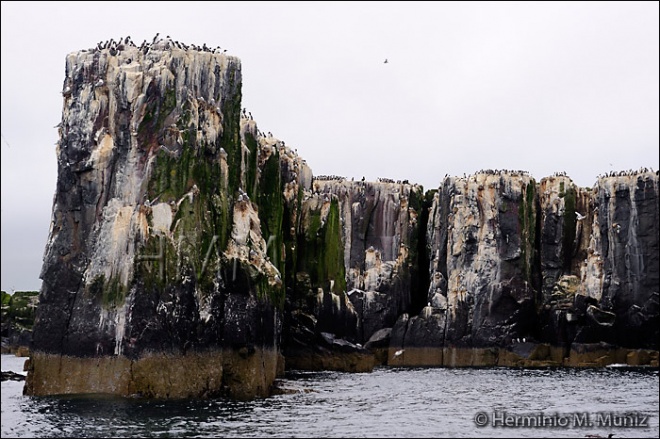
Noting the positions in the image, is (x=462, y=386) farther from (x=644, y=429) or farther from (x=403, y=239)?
(x=403, y=239)

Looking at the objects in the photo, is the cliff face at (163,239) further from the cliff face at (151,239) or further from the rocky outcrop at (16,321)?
the rocky outcrop at (16,321)

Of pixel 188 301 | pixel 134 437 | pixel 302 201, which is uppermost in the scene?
pixel 302 201

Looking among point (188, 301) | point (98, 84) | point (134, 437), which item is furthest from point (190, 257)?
point (134, 437)

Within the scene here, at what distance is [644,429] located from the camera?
1345 inches

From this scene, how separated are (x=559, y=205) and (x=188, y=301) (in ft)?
187

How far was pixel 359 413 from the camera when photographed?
39344mm

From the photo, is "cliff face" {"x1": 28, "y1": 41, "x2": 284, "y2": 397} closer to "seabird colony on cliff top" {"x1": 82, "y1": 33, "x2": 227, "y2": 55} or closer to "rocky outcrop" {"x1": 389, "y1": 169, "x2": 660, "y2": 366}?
"seabird colony on cliff top" {"x1": 82, "y1": 33, "x2": 227, "y2": 55}

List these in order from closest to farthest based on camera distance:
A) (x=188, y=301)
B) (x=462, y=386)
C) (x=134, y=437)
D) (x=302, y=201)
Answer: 1. (x=134, y=437)
2. (x=188, y=301)
3. (x=462, y=386)
4. (x=302, y=201)

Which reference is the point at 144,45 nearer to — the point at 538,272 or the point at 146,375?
the point at 146,375

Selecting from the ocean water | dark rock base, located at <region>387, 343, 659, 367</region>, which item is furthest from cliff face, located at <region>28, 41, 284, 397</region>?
dark rock base, located at <region>387, 343, 659, 367</region>

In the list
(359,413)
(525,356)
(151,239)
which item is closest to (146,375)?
(151,239)

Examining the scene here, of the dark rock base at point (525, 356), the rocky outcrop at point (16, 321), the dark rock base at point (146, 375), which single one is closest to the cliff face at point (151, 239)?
the dark rock base at point (146, 375)

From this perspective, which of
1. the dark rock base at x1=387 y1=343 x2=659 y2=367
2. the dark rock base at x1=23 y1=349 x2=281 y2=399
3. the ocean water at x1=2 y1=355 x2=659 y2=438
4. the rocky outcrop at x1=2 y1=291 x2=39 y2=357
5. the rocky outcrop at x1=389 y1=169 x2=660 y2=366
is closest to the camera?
the ocean water at x1=2 y1=355 x2=659 y2=438

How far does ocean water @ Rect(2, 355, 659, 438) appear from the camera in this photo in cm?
3256
